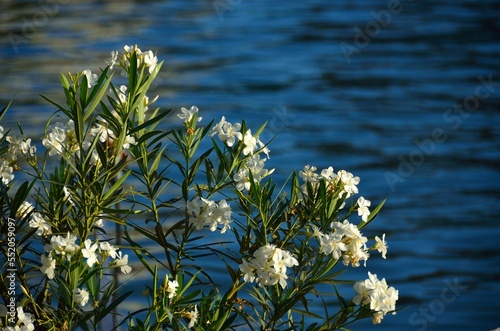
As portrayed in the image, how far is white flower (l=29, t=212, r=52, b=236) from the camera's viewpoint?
1.67m

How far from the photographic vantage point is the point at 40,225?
1.68 m

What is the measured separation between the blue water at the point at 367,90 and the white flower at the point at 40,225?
2.21 metres

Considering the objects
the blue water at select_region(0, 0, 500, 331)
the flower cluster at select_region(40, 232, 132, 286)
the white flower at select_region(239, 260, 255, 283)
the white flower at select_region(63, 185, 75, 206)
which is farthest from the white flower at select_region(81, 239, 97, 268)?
the blue water at select_region(0, 0, 500, 331)

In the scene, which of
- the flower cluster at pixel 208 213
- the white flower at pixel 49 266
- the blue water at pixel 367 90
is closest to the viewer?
the white flower at pixel 49 266

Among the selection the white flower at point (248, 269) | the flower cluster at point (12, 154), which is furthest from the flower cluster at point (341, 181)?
the flower cluster at point (12, 154)

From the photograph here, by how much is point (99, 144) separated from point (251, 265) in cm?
35

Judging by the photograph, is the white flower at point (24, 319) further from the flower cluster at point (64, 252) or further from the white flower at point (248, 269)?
the white flower at point (248, 269)

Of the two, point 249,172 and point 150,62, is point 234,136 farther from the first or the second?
point 150,62

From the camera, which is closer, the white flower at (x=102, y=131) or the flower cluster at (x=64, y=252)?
the flower cluster at (x=64, y=252)

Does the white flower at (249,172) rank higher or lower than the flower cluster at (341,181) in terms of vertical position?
higher

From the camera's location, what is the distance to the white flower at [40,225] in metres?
1.67

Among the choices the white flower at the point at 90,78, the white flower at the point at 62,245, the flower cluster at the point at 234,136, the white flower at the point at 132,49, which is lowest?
the white flower at the point at 62,245

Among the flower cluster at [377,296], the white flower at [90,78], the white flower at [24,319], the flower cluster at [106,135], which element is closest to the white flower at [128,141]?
the flower cluster at [106,135]

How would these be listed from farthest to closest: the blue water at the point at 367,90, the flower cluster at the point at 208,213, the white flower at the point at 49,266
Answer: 1. the blue water at the point at 367,90
2. the flower cluster at the point at 208,213
3. the white flower at the point at 49,266
